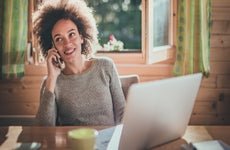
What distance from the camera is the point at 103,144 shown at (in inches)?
50.3

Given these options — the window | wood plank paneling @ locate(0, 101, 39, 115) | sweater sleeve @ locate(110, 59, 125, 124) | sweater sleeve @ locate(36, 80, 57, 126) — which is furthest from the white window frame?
sweater sleeve @ locate(36, 80, 57, 126)

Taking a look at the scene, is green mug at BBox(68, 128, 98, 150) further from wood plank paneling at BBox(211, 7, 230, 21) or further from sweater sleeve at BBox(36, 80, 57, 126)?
wood plank paneling at BBox(211, 7, 230, 21)

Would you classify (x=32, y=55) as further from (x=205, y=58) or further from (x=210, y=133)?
(x=210, y=133)

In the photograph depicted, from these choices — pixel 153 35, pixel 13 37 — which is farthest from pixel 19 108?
pixel 153 35

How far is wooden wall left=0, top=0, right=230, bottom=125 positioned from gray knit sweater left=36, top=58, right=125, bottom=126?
0.82 m

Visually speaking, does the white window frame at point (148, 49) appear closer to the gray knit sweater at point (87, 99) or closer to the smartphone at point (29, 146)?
the gray knit sweater at point (87, 99)

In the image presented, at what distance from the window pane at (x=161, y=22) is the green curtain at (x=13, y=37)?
0.92 meters

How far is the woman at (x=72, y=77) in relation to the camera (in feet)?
6.02

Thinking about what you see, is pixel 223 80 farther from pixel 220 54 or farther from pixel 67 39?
pixel 67 39

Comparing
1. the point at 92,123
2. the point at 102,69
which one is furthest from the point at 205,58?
the point at 92,123

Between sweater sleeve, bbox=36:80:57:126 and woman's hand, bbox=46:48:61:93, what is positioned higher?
woman's hand, bbox=46:48:61:93

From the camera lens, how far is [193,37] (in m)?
2.54

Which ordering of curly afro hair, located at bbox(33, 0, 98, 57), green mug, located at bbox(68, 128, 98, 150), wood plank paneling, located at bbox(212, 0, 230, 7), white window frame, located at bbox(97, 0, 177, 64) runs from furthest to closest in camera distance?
wood plank paneling, located at bbox(212, 0, 230, 7) < white window frame, located at bbox(97, 0, 177, 64) < curly afro hair, located at bbox(33, 0, 98, 57) < green mug, located at bbox(68, 128, 98, 150)

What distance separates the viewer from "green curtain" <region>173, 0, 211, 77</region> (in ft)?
8.23
